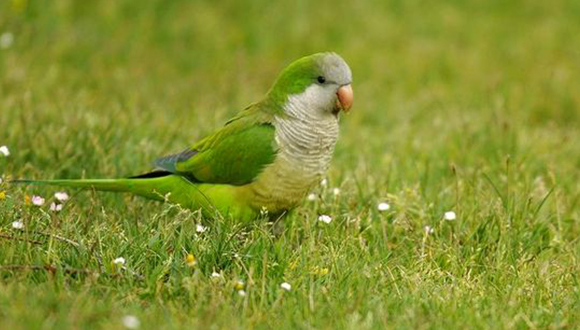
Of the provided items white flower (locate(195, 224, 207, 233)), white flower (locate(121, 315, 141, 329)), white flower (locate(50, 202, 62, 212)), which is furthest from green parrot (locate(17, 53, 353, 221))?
white flower (locate(121, 315, 141, 329))

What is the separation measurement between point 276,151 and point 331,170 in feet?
4.09

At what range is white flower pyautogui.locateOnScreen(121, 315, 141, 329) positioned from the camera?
3012mm

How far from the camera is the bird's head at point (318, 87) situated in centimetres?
419

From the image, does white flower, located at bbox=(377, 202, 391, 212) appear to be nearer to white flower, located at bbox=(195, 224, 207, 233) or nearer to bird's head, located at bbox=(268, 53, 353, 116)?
bird's head, located at bbox=(268, 53, 353, 116)

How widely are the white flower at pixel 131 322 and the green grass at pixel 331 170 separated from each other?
42 millimetres

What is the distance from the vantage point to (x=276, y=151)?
425cm

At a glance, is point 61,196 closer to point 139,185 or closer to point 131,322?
point 139,185

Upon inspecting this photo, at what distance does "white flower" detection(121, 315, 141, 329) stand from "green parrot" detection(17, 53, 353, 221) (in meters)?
1.16

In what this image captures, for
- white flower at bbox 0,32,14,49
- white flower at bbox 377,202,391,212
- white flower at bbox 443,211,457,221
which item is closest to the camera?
white flower at bbox 443,211,457,221

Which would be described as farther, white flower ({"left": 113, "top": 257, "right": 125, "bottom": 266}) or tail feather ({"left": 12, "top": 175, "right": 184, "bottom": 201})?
tail feather ({"left": 12, "top": 175, "right": 184, "bottom": 201})

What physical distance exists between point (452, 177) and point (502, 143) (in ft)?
2.26

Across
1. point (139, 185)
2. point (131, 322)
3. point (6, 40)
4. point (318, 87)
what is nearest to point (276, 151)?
point (318, 87)

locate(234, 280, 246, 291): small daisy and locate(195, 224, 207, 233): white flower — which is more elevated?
locate(234, 280, 246, 291): small daisy

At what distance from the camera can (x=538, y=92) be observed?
7566mm
